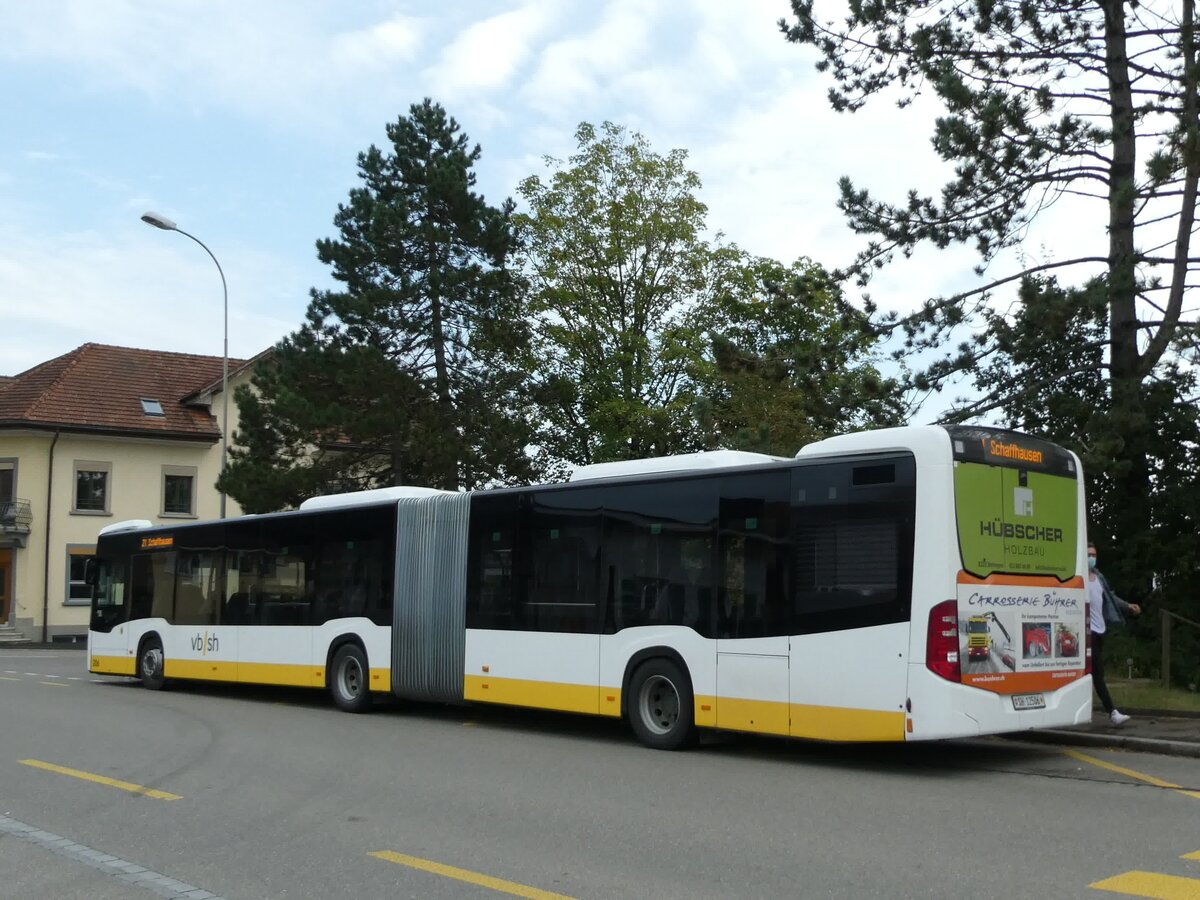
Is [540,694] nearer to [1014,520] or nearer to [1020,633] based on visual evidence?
[1020,633]

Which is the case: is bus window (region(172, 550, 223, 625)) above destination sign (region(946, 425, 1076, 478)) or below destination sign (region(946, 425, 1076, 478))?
below

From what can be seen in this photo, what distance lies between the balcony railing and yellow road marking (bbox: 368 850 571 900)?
147 ft

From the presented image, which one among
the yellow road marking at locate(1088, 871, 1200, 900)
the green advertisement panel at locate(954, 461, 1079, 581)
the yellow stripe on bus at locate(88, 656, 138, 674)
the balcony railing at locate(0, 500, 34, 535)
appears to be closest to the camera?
the yellow road marking at locate(1088, 871, 1200, 900)

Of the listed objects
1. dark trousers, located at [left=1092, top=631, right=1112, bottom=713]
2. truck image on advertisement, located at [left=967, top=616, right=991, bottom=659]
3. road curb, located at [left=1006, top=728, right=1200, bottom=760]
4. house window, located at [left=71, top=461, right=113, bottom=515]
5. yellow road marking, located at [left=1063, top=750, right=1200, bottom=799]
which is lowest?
yellow road marking, located at [left=1063, top=750, right=1200, bottom=799]

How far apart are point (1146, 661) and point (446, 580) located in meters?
9.27

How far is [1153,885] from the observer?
268 inches

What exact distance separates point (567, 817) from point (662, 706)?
177 inches

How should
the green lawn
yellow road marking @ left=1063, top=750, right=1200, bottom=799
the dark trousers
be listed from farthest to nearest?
the green lawn → the dark trousers → yellow road marking @ left=1063, top=750, right=1200, bottom=799

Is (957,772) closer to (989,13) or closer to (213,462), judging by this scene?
(989,13)

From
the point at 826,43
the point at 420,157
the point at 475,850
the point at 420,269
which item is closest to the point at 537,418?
the point at 420,269

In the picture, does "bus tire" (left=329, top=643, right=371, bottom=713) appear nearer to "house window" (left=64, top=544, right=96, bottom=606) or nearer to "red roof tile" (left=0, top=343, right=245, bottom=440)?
"house window" (left=64, top=544, right=96, bottom=606)

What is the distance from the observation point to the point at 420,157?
40.6m

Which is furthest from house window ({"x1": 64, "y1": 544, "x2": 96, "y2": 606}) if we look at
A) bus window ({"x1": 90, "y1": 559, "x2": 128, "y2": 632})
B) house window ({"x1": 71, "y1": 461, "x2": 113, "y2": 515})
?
bus window ({"x1": 90, "y1": 559, "x2": 128, "y2": 632})

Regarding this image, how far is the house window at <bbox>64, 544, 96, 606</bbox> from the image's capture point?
49281 millimetres
